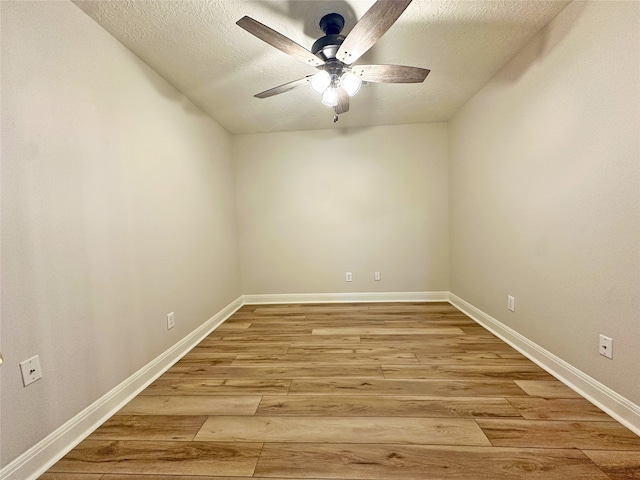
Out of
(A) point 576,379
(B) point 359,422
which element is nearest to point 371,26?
(B) point 359,422

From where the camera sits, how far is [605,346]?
4.38 ft

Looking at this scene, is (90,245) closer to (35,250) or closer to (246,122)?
(35,250)

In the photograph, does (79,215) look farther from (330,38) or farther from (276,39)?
(330,38)

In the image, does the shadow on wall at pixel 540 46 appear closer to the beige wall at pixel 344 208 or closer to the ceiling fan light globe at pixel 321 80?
the beige wall at pixel 344 208

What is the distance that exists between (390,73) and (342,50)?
14.7 inches

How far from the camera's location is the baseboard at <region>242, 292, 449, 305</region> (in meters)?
3.27

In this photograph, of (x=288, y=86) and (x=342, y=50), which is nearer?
(x=342, y=50)

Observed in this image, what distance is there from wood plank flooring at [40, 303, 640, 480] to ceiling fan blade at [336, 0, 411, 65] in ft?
6.57

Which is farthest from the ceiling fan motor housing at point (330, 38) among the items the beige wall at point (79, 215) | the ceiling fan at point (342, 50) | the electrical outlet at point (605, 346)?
the electrical outlet at point (605, 346)

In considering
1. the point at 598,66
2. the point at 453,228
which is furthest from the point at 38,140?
the point at 453,228

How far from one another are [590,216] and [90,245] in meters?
2.82

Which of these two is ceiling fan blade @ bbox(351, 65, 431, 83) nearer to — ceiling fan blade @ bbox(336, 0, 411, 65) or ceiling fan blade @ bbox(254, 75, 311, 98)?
Result: ceiling fan blade @ bbox(336, 0, 411, 65)

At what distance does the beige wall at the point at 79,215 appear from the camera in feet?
3.48

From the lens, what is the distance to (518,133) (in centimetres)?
191
